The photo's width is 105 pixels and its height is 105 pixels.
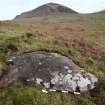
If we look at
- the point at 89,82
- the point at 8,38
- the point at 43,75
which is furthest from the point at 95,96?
the point at 8,38

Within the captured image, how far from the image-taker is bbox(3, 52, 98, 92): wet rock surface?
15617 mm

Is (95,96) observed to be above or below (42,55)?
below

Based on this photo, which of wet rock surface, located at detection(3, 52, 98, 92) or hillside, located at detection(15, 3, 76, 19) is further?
hillside, located at detection(15, 3, 76, 19)

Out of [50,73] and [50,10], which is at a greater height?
[50,73]

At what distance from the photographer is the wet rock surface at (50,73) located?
15.6 metres

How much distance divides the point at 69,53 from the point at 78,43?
4.87m

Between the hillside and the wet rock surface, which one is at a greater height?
the wet rock surface

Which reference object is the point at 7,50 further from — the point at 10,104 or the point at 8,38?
→ the point at 10,104

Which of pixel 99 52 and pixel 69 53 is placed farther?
pixel 99 52

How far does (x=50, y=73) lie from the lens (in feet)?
52.6

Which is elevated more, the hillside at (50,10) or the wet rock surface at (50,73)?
the wet rock surface at (50,73)

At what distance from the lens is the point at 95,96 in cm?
1529

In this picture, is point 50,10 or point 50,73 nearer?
point 50,73

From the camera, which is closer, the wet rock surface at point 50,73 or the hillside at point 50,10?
the wet rock surface at point 50,73
